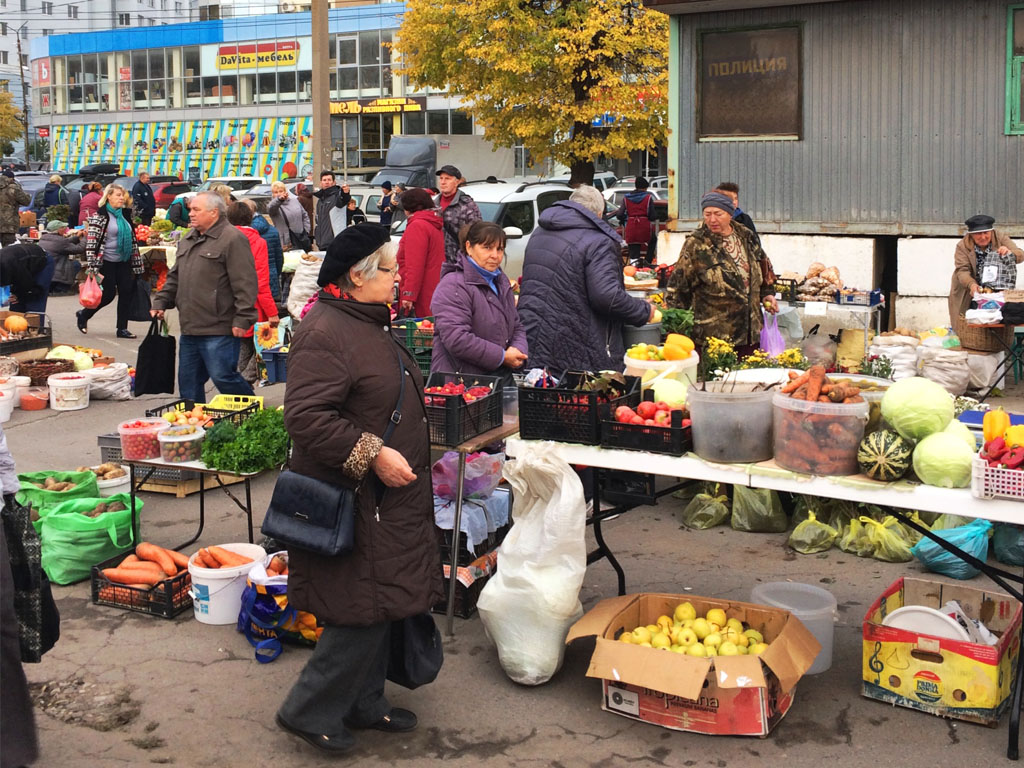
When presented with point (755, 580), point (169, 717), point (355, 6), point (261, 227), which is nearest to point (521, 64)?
point (261, 227)

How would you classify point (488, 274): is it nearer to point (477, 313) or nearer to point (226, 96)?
point (477, 313)

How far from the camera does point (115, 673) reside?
Result: 16.4 ft

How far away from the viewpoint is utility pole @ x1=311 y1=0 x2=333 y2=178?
1786 cm

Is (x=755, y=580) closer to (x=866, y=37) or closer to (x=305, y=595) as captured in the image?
(x=305, y=595)

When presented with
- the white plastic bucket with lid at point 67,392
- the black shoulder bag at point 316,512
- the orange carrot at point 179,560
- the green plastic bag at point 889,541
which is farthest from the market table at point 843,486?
the white plastic bucket with lid at point 67,392

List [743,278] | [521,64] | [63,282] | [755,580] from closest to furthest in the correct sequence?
[755,580] < [743,278] < [63,282] < [521,64]

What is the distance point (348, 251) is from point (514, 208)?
13.5 metres

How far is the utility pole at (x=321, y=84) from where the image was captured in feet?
58.6

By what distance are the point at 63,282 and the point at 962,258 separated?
14188 mm

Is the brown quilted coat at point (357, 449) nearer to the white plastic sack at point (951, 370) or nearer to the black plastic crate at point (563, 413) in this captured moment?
the black plastic crate at point (563, 413)

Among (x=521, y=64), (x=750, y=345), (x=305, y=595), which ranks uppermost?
(x=521, y=64)

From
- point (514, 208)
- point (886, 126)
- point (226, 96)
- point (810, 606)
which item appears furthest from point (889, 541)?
point (226, 96)

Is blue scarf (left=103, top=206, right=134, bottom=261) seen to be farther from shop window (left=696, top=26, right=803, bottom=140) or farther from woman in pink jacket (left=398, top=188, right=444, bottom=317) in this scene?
shop window (left=696, top=26, right=803, bottom=140)

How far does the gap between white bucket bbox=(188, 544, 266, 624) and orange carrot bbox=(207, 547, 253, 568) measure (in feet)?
0.18
